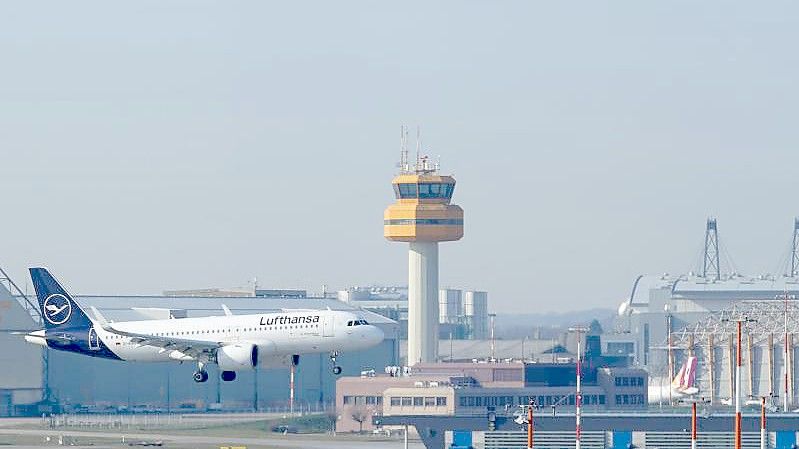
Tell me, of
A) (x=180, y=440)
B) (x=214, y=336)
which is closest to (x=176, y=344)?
(x=214, y=336)

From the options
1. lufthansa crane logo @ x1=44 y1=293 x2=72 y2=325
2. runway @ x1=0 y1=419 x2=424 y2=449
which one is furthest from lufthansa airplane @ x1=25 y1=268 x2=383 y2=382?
runway @ x1=0 y1=419 x2=424 y2=449

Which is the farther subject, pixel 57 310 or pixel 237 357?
pixel 57 310

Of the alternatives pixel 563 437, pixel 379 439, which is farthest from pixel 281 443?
pixel 563 437

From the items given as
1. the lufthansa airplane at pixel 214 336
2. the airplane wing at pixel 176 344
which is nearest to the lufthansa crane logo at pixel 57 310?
the lufthansa airplane at pixel 214 336

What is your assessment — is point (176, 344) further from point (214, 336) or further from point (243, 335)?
point (243, 335)

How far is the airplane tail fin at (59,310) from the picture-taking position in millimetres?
168375

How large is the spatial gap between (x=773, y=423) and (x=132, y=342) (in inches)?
1952

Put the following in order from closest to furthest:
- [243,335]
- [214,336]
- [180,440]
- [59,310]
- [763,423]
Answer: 1. [763,423]
2. [243,335]
3. [214,336]
4. [59,310]
5. [180,440]

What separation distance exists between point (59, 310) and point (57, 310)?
0.72 ft

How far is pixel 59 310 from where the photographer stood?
16900 cm

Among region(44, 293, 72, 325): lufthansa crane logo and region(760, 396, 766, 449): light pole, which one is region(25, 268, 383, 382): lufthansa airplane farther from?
region(760, 396, 766, 449): light pole

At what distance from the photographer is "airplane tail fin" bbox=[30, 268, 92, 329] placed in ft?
552

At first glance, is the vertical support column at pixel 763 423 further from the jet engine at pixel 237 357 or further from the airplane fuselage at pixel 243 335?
the jet engine at pixel 237 357

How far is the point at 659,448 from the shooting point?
158 m
